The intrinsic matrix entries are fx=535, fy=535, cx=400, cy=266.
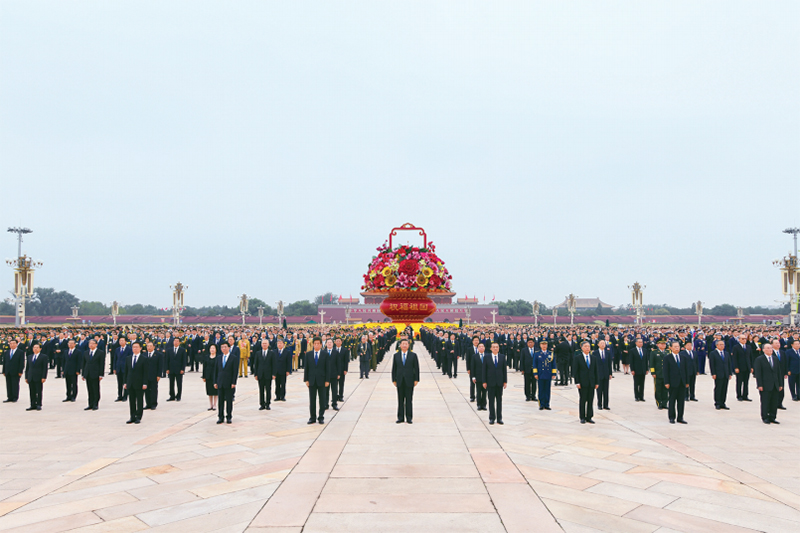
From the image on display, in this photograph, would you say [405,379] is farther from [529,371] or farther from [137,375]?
[137,375]

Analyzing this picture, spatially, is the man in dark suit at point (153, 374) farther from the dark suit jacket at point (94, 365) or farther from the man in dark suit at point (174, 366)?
the man in dark suit at point (174, 366)

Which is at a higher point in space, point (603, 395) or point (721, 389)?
point (721, 389)

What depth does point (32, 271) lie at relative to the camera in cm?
5550

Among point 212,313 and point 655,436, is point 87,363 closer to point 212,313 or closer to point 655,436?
point 655,436

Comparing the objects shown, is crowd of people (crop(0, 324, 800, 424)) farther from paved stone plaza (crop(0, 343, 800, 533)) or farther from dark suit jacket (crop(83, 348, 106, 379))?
paved stone plaza (crop(0, 343, 800, 533))

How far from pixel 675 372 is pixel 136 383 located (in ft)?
36.6

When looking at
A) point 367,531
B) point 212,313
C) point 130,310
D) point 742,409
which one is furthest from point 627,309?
point 367,531

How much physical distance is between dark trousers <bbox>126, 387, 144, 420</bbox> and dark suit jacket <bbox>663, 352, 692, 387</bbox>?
36.0 ft

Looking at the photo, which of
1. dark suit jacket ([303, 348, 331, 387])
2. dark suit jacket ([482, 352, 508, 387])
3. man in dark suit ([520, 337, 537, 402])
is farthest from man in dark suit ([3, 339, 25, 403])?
man in dark suit ([520, 337, 537, 402])

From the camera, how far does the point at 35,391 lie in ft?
41.9

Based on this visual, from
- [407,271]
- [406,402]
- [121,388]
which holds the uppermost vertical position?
[407,271]

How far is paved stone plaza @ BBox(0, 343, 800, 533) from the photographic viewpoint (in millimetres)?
5574

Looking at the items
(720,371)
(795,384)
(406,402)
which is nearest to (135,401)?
(406,402)

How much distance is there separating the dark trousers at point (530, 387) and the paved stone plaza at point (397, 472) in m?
1.58
